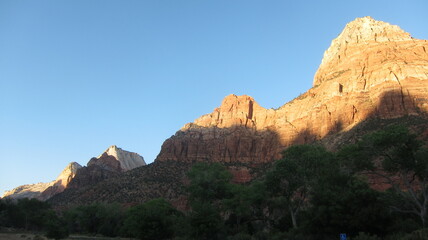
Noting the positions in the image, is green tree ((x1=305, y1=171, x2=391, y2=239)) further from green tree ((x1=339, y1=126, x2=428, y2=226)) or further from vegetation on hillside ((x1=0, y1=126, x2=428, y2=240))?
green tree ((x1=339, y1=126, x2=428, y2=226))

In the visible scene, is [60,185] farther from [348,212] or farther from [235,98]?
[348,212]

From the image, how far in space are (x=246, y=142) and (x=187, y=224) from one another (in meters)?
83.8

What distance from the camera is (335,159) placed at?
3644 cm

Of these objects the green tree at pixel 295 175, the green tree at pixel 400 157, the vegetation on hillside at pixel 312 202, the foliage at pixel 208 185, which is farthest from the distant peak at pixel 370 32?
the green tree at pixel 400 157

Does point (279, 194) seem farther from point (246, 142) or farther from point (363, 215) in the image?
point (246, 142)

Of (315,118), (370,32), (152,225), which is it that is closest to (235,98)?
(315,118)

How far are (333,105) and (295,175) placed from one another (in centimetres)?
6307

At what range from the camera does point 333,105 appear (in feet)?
326

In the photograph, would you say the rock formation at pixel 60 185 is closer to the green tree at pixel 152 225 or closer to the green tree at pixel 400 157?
the green tree at pixel 152 225

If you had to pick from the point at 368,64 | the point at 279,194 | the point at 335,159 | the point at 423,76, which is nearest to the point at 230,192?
the point at 279,194

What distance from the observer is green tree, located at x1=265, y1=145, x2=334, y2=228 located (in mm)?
40500

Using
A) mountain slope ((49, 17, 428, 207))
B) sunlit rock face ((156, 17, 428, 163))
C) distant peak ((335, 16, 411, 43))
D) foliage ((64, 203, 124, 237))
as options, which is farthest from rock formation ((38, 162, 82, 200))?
A: distant peak ((335, 16, 411, 43))

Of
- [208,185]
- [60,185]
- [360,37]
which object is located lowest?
[208,185]

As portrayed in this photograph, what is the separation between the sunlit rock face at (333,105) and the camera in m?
86.9
